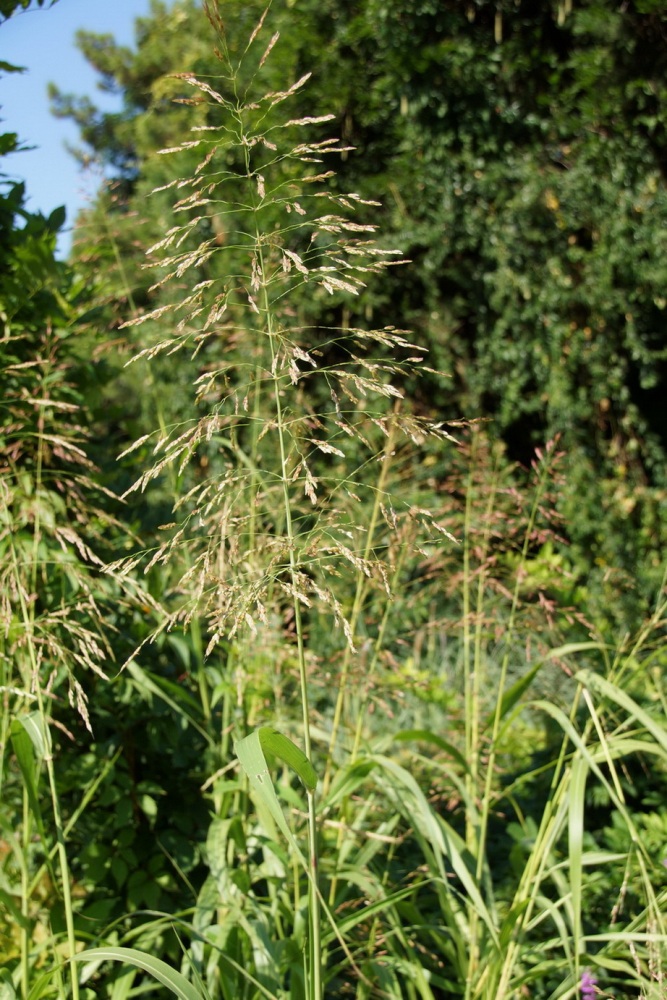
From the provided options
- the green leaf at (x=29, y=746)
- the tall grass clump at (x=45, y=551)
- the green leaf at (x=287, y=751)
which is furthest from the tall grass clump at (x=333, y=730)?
the green leaf at (x=29, y=746)

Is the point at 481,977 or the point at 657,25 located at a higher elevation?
the point at 657,25

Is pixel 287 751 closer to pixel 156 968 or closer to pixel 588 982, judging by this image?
pixel 156 968

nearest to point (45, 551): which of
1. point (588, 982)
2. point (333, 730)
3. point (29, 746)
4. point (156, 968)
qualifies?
point (29, 746)

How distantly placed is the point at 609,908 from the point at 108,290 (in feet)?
7.17

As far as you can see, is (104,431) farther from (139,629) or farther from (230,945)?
(230,945)

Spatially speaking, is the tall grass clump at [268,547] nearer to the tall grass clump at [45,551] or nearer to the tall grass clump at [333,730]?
the tall grass clump at [333,730]

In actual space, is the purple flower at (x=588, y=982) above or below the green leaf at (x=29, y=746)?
below

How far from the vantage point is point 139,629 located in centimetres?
194

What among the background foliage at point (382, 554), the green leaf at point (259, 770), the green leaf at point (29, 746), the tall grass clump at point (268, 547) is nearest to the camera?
the green leaf at point (259, 770)

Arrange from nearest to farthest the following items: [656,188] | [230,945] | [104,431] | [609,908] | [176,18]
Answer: [230,945] → [609,908] → [104,431] → [656,188] → [176,18]

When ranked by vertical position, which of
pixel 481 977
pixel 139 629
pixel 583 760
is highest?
pixel 139 629

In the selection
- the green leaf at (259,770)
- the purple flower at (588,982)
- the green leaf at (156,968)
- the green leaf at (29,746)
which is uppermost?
the green leaf at (259,770)

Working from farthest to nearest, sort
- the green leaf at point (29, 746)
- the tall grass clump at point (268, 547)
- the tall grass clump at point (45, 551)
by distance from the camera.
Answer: the tall grass clump at point (45, 551), the green leaf at point (29, 746), the tall grass clump at point (268, 547)

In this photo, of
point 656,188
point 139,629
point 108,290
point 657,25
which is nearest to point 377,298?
point 656,188
